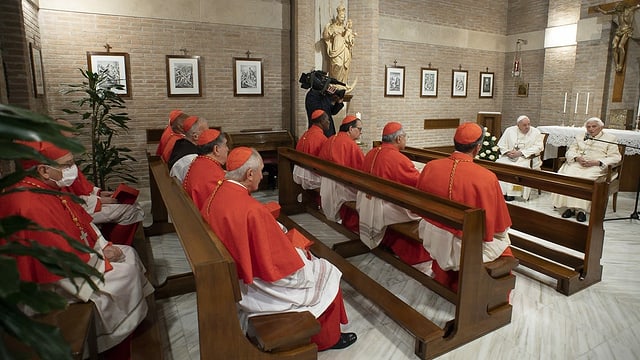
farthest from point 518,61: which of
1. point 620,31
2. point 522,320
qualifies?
point 522,320

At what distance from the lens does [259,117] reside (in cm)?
943

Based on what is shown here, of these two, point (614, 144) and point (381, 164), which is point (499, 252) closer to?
point (381, 164)

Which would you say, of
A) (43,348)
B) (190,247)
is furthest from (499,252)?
(43,348)

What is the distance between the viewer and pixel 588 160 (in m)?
6.78

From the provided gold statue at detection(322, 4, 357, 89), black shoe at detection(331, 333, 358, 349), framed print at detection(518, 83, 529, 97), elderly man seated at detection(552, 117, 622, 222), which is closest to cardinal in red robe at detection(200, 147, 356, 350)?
black shoe at detection(331, 333, 358, 349)

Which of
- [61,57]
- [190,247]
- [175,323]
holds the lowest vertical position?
[175,323]

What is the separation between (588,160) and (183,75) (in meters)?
7.59

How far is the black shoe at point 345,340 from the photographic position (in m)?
3.25

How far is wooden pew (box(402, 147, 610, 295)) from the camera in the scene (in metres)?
4.10

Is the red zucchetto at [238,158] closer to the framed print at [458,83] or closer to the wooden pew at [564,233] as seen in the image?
the wooden pew at [564,233]

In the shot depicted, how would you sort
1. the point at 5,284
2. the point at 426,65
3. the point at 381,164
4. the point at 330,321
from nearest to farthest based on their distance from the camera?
1. the point at 5,284
2. the point at 330,321
3. the point at 381,164
4. the point at 426,65

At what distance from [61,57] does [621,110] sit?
40.8 ft

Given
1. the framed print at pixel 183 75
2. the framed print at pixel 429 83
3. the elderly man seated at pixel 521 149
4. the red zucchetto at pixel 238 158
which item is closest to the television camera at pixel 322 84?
the framed print at pixel 183 75

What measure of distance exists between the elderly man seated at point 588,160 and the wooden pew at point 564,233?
2.33m
